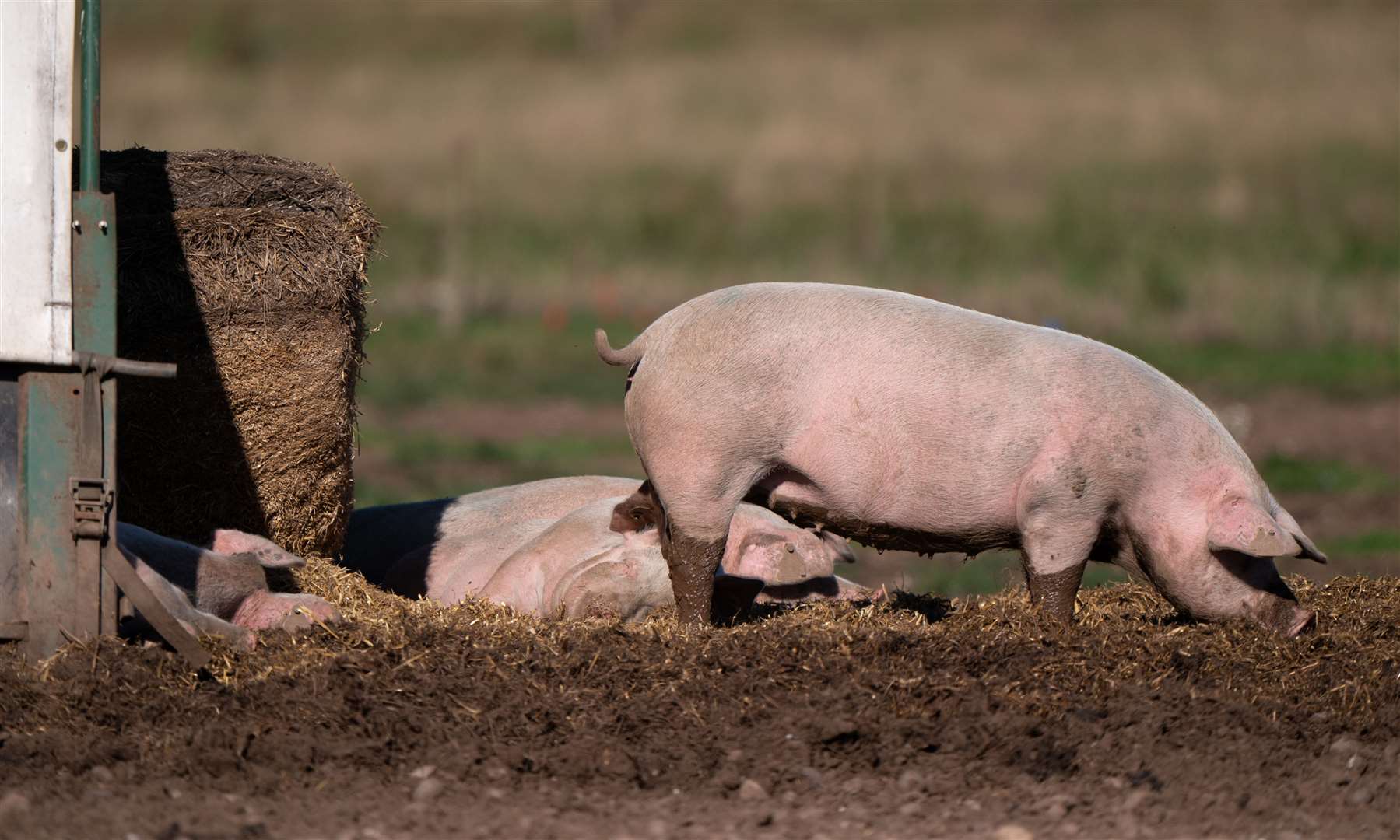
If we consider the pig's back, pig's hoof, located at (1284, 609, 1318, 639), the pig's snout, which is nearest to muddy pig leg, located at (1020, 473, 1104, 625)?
the pig's back

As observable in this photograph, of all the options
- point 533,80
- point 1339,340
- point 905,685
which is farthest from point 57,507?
point 533,80

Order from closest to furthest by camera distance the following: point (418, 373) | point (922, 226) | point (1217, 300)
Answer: point (418, 373)
point (1217, 300)
point (922, 226)

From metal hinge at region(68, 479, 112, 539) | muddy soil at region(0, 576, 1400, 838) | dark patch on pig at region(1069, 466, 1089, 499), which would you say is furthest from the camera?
dark patch on pig at region(1069, 466, 1089, 499)

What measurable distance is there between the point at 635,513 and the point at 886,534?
110 cm

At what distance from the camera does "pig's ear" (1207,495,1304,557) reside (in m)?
5.68

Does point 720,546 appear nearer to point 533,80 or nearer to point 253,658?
point 253,658

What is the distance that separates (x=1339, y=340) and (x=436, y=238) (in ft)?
44.4

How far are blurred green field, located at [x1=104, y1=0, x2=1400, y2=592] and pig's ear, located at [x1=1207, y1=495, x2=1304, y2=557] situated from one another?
317cm

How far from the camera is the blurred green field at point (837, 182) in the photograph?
16.1 metres

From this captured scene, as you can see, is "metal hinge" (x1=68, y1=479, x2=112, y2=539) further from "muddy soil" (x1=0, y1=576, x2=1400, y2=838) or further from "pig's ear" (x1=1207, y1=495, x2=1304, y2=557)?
"pig's ear" (x1=1207, y1=495, x2=1304, y2=557)

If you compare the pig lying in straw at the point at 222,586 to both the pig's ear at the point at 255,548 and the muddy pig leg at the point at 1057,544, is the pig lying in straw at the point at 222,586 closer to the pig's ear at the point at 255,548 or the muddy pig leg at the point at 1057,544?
the pig's ear at the point at 255,548

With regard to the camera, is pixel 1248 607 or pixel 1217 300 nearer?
pixel 1248 607

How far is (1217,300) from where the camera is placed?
68.9ft

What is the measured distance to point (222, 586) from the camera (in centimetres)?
591
